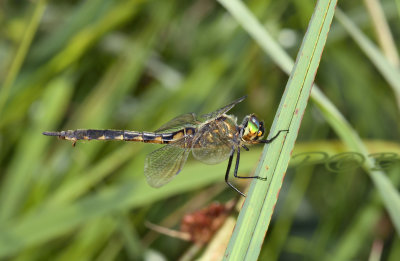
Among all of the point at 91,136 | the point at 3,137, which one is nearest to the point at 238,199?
the point at 91,136

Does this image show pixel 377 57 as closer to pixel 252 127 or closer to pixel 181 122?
pixel 252 127

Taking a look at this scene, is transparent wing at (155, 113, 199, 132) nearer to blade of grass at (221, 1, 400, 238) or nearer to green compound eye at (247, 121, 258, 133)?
green compound eye at (247, 121, 258, 133)

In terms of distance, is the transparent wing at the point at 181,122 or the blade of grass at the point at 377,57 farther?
the transparent wing at the point at 181,122

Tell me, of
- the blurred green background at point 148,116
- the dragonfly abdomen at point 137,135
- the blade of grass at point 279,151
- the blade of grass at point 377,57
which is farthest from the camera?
the dragonfly abdomen at point 137,135

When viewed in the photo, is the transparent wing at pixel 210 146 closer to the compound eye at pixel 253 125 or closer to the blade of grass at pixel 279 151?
the compound eye at pixel 253 125

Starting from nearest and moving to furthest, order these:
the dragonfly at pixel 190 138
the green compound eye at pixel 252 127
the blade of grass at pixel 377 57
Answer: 1. the blade of grass at pixel 377 57
2. the dragonfly at pixel 190 138
3. the green compound eye at pixel 252 127

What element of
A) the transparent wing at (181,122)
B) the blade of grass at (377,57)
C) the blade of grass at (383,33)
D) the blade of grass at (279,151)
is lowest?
the blade of grass at (279,151)

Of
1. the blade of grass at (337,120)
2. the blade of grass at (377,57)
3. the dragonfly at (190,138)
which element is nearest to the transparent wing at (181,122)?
the dragonfly at (190,138)

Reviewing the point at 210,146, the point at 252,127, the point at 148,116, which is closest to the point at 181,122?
the point at 210,146

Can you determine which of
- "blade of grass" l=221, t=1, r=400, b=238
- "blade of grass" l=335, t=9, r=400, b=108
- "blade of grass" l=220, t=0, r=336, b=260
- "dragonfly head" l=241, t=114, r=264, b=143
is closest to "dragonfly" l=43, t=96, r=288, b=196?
"dragonfly head" l=241, t=114, r=264, b=143
